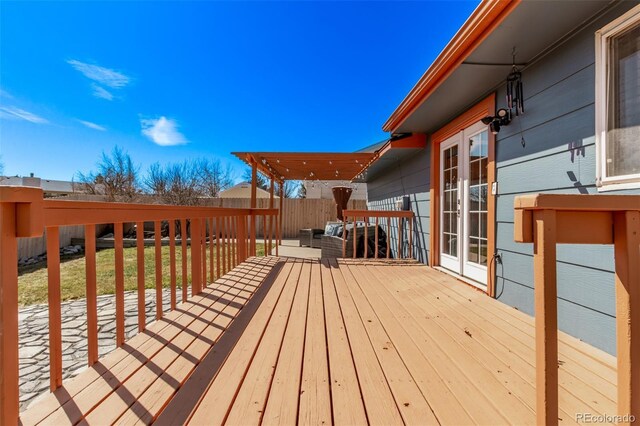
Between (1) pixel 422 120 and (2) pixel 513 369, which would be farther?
(1) pixel 422 120

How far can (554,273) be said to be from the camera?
0.80m

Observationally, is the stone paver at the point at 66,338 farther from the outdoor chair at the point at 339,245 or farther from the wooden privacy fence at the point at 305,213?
the wooden privacy fence at the point at 305,213

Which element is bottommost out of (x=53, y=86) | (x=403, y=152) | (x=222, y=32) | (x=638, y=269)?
(x=638, y=269)

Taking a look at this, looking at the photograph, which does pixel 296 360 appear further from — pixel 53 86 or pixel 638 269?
pixel 53 86

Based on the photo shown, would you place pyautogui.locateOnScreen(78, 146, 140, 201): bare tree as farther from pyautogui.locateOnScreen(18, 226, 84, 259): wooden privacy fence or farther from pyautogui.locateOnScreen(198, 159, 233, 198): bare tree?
pyautogui.locateOnScreen(198, 159, 233, 198): bare tree

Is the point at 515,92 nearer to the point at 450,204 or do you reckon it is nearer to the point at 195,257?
the point at 450,204

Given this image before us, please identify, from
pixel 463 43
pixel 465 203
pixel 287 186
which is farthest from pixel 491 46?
pixel 287 186

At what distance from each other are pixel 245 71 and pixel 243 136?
33.9ft

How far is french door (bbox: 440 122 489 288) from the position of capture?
9.82 feet

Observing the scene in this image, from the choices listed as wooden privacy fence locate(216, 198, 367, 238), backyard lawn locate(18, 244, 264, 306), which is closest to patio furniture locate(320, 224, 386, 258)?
backyard lawn locate(18, 244, 264, 306)

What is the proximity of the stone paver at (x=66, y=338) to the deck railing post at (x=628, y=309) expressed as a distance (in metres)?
3.01

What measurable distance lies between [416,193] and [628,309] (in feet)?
13.8

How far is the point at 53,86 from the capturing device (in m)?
11.7

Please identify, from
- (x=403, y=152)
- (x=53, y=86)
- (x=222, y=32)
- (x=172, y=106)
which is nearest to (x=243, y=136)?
(x=172, y=106)
